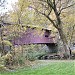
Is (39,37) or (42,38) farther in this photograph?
(42,38)

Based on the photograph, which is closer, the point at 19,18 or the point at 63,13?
the point at 19,18

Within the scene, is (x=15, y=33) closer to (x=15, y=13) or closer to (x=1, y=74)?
(x=15, y=13)

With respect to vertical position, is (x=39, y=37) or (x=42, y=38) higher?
(x=39, y=37)

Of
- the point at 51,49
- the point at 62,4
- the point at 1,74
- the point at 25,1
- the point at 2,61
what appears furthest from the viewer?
the point at 51,49

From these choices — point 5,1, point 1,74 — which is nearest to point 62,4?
point 5,1

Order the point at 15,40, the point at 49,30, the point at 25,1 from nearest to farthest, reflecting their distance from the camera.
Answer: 1. the point at 15,40
2. the point at 25,1
3. the point at 49,30

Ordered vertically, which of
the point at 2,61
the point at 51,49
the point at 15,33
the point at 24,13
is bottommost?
the point at 51,49

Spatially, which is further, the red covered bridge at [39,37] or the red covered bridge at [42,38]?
the red covered bridge at [42,38]

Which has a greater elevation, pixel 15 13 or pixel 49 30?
pixel 15 13

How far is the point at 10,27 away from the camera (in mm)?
21656

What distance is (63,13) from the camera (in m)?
32.1

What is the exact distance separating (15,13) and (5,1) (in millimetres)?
4290

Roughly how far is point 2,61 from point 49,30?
23.9 m

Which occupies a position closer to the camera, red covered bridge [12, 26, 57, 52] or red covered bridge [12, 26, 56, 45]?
red covered bridge [12, 26, 56, 45]
